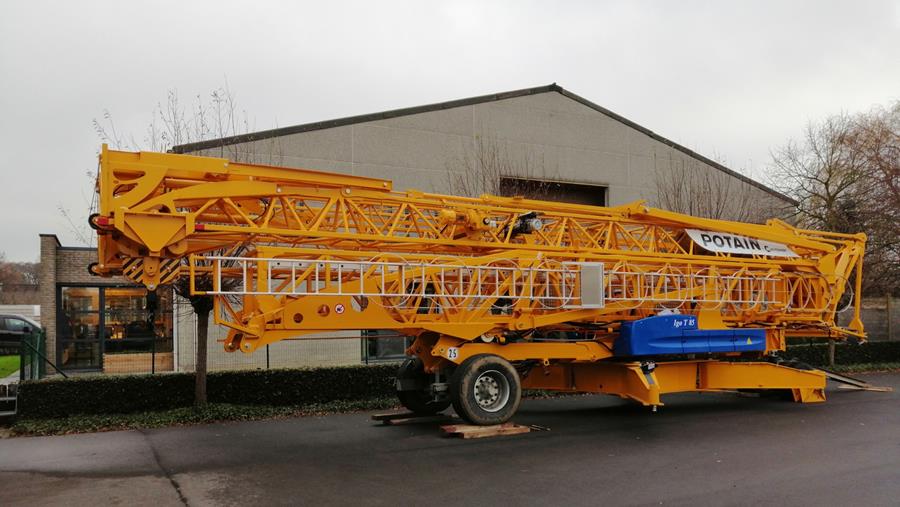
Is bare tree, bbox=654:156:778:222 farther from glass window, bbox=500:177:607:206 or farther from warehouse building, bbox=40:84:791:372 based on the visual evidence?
glass window, bbox=500:177:607:206

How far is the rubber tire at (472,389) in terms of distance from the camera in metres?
9.90

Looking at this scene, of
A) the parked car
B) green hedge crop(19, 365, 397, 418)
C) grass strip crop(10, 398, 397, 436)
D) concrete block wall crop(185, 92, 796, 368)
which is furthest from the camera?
the parked car

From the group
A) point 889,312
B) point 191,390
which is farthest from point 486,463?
point 889,312

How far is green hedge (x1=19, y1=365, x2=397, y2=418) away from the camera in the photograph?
1228 cm

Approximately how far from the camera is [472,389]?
393 inches

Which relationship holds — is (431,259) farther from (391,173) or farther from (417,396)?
(391,173)

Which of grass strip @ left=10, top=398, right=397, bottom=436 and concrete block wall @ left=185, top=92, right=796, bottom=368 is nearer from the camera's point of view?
grass strip @ left=10, top=398, right=397, bottom=436

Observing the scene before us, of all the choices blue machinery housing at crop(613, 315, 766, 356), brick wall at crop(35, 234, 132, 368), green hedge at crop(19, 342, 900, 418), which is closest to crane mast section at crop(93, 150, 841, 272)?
blue machinery housing at crop(613, 315, 766, 356)

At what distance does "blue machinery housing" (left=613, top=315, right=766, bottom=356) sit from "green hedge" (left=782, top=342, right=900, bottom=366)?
9.16 m

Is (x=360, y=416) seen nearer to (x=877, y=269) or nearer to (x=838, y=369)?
(x=838, y=369)

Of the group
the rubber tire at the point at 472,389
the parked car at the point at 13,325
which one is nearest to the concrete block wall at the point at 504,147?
the rubber tire at the point at 472,389

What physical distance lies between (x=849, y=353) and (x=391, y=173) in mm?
15034

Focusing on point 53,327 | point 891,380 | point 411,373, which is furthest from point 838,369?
point 53,327

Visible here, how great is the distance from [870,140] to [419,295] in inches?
852
